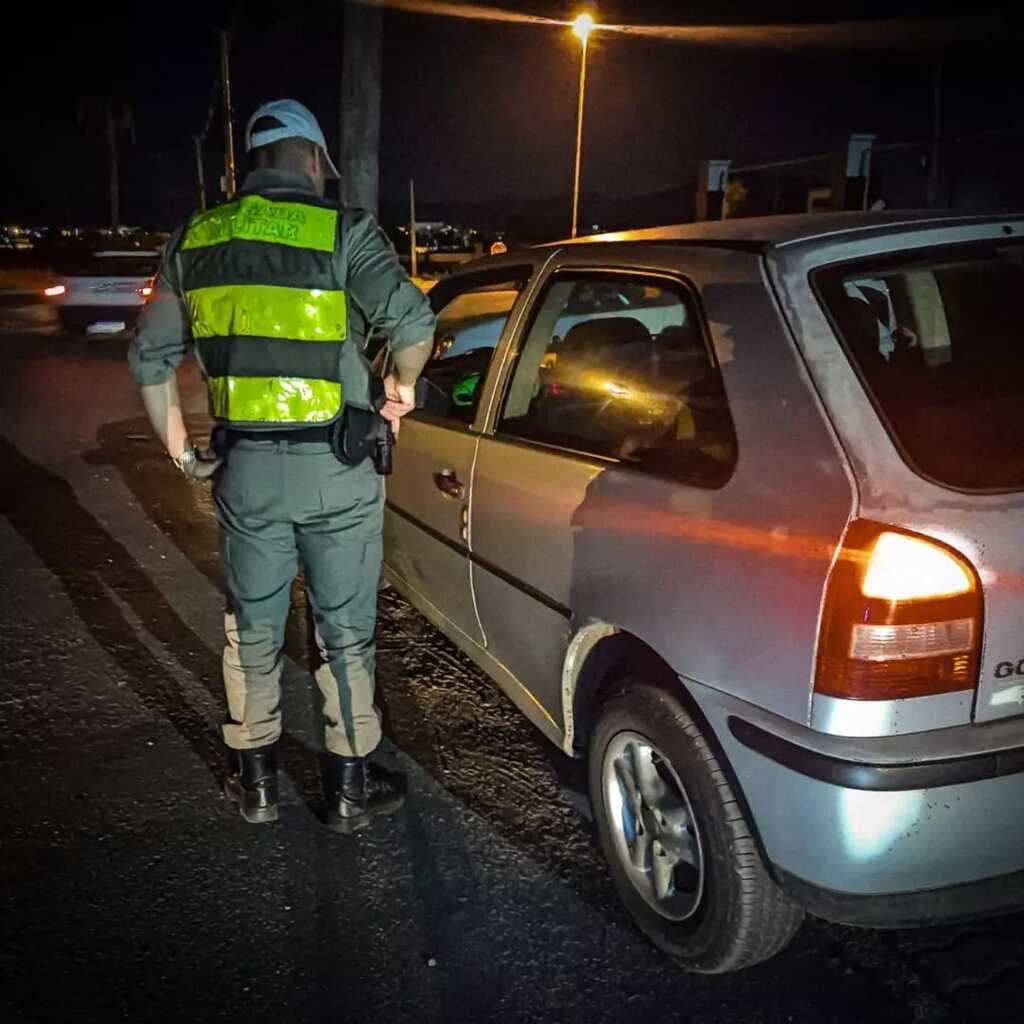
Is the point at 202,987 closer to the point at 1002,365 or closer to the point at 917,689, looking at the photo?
the point at 917,689

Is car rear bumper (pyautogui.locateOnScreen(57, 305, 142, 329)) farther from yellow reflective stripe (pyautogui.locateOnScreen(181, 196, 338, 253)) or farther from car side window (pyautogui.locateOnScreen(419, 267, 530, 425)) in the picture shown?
yellow reflective stripe (pyautogui.locateOnScreen(181, 196, 338, 253))

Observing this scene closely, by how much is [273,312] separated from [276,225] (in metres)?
0.22

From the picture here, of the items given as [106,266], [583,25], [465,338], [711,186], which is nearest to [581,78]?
[583,25]

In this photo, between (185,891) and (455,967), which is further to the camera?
(185,891)

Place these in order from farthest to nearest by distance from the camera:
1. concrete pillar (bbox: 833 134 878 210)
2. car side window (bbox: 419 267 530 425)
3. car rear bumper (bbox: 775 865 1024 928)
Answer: concrete pillar (bbox: 833 134 878 210)
car side window (bbox: 419 267 530 425)
car rear bumper (bbox: 775 865 1024 928)

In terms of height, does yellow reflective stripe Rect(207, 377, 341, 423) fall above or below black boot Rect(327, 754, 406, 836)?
above

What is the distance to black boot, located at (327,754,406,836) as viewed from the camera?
3.12 meters

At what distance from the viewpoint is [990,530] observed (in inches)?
76.7

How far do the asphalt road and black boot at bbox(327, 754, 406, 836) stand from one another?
5 centimetres

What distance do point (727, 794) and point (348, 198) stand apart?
437 inches

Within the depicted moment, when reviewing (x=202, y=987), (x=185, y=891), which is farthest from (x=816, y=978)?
(x=185, y=891)

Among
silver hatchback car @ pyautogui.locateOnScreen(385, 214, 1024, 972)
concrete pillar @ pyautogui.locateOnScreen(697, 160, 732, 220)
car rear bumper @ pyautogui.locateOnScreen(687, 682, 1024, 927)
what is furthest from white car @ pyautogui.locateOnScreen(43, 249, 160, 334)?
car rear bumper @ pyautogui.locateOnScreen(687, 682, 1024, 927)

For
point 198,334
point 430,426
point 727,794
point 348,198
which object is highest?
point 348,198

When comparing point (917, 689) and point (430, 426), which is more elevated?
point (430, 426)
